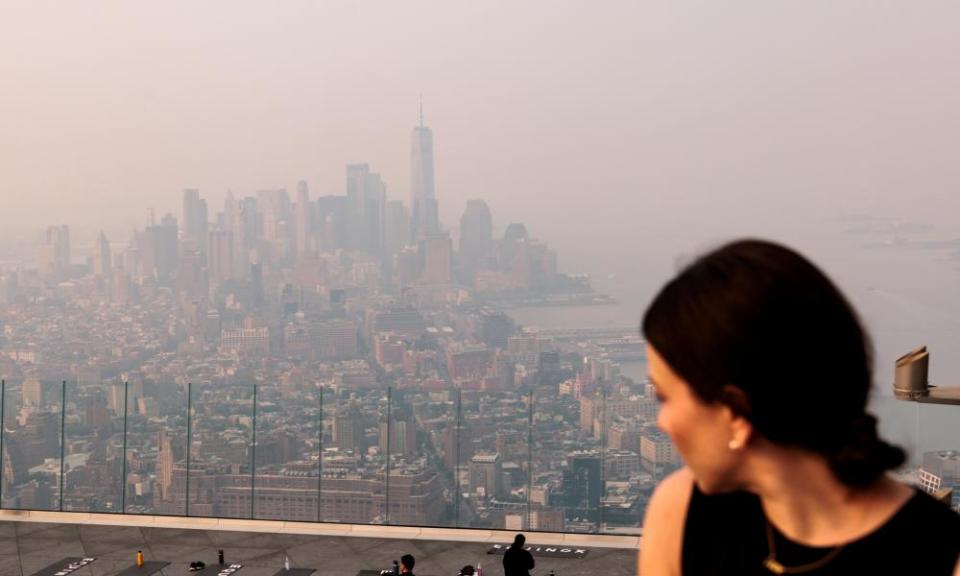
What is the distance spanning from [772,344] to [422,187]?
108 m

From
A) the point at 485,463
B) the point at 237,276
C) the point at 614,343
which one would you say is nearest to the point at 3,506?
the point at 485,463

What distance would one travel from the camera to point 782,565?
4.21ft

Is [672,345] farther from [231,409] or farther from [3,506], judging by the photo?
[231,409]

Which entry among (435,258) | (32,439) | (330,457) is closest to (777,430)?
(330,457)

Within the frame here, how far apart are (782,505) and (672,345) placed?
215mm

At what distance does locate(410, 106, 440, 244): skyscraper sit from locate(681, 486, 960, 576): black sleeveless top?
98.8m

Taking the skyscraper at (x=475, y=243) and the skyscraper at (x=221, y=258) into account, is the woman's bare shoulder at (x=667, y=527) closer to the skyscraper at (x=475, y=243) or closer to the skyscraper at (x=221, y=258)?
the skyscraper at (x=475, y=243)

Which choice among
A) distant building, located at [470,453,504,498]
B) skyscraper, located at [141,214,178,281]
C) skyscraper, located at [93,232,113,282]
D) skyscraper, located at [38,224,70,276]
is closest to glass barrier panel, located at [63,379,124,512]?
distant building, located at [470,453,504,498]

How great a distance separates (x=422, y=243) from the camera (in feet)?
337

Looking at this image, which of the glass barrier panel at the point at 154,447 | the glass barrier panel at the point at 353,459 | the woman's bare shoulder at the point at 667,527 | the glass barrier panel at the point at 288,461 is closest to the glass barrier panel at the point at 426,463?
the glass barrier panel at the point at 353,459

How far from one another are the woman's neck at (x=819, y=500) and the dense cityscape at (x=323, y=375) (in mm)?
146

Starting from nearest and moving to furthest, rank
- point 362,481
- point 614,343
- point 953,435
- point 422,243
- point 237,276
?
point 953,435, point 362,481, point 614,343, point 237,276, point 422,243

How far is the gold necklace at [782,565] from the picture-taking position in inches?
49.6

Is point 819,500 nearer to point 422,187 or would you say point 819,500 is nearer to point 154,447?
point 154,447
